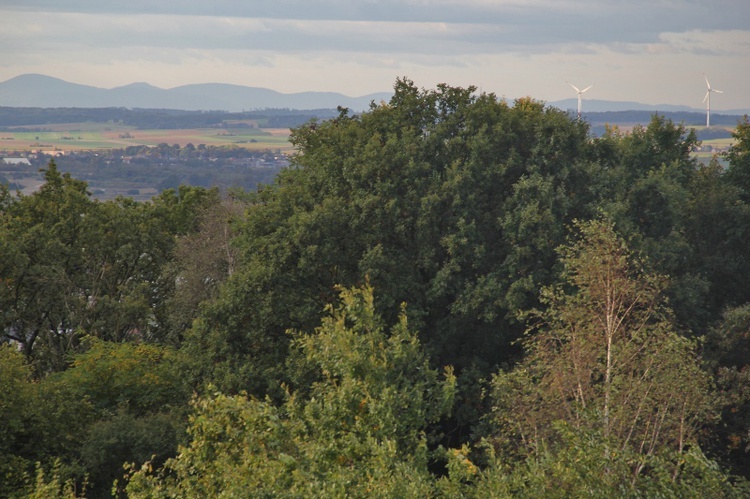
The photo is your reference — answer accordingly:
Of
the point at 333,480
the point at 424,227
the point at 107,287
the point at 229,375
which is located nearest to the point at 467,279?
the point at 424,227

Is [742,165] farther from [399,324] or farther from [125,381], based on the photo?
[125,381]

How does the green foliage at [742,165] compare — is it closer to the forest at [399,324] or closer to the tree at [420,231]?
the forest at [399,324]

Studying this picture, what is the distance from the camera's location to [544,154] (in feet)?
105

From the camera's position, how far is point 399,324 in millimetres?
19453

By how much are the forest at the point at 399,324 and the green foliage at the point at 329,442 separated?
69 millimetres

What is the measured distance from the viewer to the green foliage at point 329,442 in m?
13.9

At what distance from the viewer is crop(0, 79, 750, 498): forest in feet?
52.3

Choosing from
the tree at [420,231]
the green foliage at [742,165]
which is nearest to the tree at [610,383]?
the tree at [420,231]

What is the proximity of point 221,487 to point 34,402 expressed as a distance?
39.9 feet

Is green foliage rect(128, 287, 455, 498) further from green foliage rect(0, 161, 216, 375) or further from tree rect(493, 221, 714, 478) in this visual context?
green foliage rect(0, 161, 216, 375)

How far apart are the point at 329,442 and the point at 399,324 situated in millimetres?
4739

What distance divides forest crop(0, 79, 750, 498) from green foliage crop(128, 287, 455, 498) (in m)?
0.07

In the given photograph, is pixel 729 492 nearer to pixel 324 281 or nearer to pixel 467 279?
pixel 467 279

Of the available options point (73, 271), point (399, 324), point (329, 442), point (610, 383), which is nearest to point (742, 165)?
point (610, 383)
